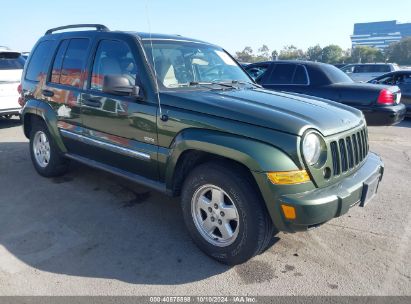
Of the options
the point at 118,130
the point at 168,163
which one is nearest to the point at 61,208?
the point at 118,130

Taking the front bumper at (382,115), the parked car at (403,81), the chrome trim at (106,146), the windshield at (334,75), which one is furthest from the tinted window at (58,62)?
the parked car at (403,81)

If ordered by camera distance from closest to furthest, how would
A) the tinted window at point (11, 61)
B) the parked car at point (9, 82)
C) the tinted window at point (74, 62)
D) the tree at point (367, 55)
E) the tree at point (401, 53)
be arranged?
the tinted window at point (74, 62), the parked car at point (9, 82), the tinted window at point (11, 61), the tree at point (367, 55), the tree at point (401, 53)

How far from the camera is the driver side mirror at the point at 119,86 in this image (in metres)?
3.32

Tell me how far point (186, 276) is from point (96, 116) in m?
2.04

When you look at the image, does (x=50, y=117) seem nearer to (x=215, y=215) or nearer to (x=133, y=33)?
(x=133, y=33)

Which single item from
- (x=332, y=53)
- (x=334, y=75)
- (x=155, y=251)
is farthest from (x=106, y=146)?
(x=332, y=53)

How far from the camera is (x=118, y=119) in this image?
372 centimetres

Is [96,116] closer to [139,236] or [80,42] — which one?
[80,42]

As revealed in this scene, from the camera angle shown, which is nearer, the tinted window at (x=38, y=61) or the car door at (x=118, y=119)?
the car door at (x=118, y=119)

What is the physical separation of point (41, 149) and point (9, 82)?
4156 millimetres

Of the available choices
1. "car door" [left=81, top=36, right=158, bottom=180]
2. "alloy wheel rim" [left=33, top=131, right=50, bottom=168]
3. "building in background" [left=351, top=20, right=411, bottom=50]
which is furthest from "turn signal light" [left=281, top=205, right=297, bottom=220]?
"building in background" [left=351, top=20, right=411, bottom=50]

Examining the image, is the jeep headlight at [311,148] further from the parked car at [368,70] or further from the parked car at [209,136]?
the parked car at [368,70]

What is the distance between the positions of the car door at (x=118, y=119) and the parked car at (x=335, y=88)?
4.60 m

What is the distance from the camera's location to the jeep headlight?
8.87 ft
